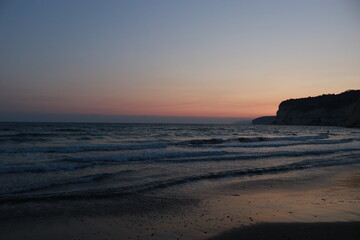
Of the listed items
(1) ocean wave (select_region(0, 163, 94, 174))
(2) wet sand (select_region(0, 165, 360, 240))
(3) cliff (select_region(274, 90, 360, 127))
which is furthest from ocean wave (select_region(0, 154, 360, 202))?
(3) cliff (select_region(274, 90, 360, 127))

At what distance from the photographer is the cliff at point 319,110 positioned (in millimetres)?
112500

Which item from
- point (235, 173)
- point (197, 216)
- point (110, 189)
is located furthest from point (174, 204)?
point (235, 173)

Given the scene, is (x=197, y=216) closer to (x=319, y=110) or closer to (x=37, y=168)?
(x=37, y=168)

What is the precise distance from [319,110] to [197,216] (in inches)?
5145

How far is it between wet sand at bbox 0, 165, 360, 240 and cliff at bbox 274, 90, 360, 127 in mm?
108306

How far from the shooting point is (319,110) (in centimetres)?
12281

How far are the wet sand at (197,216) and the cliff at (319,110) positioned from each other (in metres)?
108

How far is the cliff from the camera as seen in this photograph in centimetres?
11250

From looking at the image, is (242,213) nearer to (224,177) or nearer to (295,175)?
(224,177)

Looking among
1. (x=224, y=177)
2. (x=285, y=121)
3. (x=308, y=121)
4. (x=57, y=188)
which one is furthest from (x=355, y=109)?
(x=57, y=188)

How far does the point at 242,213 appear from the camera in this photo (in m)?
6.72

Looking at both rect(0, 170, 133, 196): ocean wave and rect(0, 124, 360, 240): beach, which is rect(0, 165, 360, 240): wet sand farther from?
rect(0, 170, 133, 196): ocean wave

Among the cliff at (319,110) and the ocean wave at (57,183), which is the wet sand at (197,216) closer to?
the ocean wave at (57,183)

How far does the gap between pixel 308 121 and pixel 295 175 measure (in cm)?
12457
